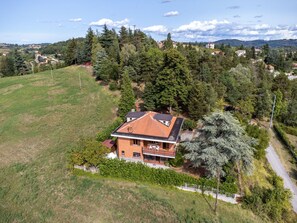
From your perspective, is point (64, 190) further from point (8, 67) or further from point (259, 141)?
point (8, 67)

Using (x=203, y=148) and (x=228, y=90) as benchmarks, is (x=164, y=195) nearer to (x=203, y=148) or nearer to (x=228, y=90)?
(x=203, y=148)

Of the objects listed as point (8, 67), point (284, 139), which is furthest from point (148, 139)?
point (8, 67)

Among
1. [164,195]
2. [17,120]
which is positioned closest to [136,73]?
[17,120]

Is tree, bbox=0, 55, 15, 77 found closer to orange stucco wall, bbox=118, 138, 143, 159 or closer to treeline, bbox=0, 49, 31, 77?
treeline, bbox=0, 49, 31, 77

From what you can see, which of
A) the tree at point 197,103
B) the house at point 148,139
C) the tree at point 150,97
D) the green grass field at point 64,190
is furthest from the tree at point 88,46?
the house at point 148,139

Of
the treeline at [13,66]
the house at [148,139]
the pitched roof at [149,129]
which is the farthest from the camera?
the treeline at [13,66]

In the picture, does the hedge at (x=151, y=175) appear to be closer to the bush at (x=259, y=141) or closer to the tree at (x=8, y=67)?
the bush at (x=259, y=141)
